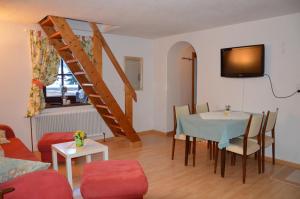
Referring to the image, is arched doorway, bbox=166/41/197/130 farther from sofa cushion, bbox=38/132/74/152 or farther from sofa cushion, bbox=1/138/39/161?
sofa cushion, bbox=1/138/39/161

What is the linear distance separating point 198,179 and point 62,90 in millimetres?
3179

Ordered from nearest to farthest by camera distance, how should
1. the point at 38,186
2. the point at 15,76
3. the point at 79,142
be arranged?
1. the point at 38,186
2. the point at 79,142
3. the point at 15,76

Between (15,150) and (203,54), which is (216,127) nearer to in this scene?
(203,54)

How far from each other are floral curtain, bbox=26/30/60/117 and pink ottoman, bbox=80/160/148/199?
2537 mm

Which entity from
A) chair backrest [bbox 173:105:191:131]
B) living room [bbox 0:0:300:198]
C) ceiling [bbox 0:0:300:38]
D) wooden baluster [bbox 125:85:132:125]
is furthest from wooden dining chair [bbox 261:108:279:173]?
wooden baluster [bbox 125:85:132:125]

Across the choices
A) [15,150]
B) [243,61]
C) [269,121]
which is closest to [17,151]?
[15,150]

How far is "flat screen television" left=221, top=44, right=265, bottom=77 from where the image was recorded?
4008mm

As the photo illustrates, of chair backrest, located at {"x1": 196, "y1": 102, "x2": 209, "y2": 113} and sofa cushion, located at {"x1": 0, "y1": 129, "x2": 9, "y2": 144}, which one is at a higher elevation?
chair backrest, located at {"x1": 196, "y1": 102, "x2": 209, "y2": 113}

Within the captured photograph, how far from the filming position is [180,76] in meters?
6.02

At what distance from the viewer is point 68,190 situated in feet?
6.21

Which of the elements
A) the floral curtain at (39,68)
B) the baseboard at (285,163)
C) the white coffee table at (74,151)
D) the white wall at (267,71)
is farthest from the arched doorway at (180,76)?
the white coffee table at (74,151)

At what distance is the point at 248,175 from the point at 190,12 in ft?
8.15

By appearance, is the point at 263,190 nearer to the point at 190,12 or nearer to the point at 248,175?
the point at 248,175

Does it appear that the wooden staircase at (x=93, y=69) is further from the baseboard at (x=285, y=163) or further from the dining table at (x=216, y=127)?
the baseboard at (x=285, y=163)
